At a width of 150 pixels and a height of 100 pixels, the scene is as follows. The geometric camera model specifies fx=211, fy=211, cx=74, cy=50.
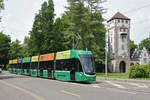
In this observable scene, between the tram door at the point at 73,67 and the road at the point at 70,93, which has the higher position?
the tram door at the point at 73,67

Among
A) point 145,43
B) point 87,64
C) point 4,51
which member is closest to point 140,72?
point 87,64

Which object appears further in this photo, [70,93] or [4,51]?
[4,51]

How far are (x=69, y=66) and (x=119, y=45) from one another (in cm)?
5159

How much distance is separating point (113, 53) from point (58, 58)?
49.6m

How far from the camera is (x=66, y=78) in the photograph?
68.7 feet

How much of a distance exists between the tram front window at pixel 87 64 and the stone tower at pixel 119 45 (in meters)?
50.9

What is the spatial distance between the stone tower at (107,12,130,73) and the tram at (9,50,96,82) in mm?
43972

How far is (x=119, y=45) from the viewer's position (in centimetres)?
6988

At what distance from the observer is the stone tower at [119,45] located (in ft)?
229

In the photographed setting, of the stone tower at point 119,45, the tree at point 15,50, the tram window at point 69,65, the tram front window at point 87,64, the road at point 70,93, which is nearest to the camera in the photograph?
the road at point 70,93

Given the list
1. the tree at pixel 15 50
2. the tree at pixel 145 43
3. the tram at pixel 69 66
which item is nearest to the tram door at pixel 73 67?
the tram at pixel 69 66

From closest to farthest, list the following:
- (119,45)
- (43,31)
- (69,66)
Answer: (69,66), (43,31), (119,45)

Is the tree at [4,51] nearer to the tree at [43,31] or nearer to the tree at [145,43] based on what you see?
the tree at [43,31]

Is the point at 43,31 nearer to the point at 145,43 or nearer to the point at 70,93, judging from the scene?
the point at 70,93
